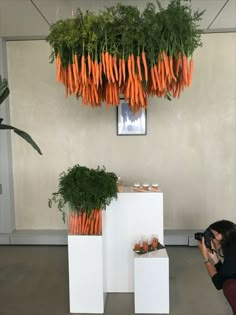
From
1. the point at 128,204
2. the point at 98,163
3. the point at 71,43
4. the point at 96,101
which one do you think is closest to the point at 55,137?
the point at 98,163

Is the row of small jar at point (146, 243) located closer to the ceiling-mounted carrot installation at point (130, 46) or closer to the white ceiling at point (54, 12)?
the ceiling-mounted carrot installation at point (130, 46)

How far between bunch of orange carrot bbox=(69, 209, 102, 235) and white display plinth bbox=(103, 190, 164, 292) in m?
0.24

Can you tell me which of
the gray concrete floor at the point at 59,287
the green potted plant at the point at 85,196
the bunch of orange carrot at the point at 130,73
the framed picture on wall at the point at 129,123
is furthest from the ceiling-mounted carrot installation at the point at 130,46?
the framed picture on wall at the point at 129,123

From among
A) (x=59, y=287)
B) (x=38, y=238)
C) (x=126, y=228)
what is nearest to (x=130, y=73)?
(x=126, y=228)

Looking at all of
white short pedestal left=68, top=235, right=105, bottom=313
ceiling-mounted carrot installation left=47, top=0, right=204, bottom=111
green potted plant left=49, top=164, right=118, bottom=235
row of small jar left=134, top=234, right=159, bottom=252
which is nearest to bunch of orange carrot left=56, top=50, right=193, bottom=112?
ceiling-mounted carrot installation left=47, top=0, right=204, bottom=111

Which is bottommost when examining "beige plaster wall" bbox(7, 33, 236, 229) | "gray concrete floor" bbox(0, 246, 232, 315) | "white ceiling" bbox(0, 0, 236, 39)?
"gray concrete floor" bbox(0, 246, 232, 315)

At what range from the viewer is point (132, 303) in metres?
2.88

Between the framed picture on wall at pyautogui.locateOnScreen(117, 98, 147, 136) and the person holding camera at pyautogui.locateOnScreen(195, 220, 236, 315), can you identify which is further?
the framed picture on wall at pyautogui.locateOnScreen(117, 98, 147, 136)

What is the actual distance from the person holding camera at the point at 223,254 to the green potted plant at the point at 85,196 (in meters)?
0.84

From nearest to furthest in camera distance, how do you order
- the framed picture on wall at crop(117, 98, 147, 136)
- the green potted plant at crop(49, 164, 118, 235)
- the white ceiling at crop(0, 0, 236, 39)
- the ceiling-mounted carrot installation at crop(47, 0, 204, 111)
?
the ceiling-mounted carrot installation at crop(47, 0, 204, 111) → the green potted plant at crop(49, 164, 118, 235) → the white ceiling at crop(0, 0, 236, 39) → the framed picture on wall at crop(117, 98, 147, 136)

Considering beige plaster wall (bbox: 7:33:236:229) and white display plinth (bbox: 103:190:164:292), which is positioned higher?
beige plaster wall (bbox: 7:33:236:229)

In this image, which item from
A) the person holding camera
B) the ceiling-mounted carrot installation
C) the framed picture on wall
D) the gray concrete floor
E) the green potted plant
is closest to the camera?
the ceiling-mounted carrot installation

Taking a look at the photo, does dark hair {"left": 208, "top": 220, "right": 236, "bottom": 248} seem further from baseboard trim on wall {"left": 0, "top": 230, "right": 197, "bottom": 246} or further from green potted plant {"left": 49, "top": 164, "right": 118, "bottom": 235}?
baseboard trim on wall {"left": 0, "top": 230, "right": 197, "bottom": 246}

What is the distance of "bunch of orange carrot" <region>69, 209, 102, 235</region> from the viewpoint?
2.69 metres
